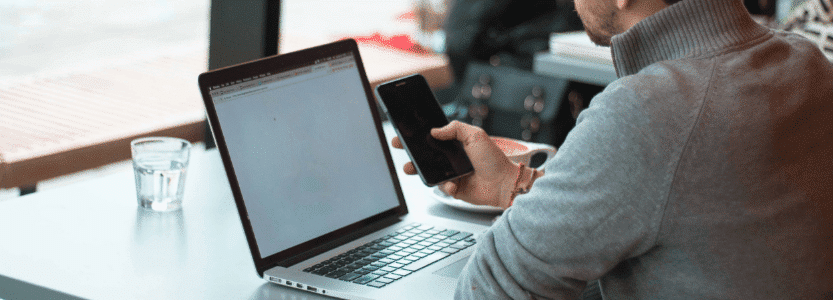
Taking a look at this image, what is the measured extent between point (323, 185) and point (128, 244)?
0.27 m

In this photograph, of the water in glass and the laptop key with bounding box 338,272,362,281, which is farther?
the water in glass

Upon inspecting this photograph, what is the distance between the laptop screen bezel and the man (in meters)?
0.28

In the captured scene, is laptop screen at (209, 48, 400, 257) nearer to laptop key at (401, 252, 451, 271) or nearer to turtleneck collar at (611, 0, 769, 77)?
laptop key at (401, 252, 451, 271)

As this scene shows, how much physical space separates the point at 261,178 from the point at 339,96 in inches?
7.3

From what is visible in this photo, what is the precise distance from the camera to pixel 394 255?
1.07 meters

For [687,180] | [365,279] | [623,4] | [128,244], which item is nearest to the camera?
[687,180]

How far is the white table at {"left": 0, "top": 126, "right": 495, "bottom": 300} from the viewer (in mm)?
972

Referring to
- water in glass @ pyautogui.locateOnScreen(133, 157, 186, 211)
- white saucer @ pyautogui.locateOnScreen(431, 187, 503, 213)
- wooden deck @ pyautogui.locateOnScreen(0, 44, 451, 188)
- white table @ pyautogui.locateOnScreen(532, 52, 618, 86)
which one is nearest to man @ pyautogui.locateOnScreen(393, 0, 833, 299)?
white saucer @ pyautogui.locateOnScreen(431, 187, 503, 213)

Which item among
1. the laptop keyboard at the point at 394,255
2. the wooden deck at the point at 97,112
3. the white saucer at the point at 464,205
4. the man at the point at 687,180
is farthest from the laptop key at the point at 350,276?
the wooden deck at the point at 97,112

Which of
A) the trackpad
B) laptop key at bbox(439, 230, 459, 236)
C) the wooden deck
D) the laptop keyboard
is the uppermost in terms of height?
the wooden deck

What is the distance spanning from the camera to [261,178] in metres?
1.04

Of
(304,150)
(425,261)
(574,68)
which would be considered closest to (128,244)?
(304,150)

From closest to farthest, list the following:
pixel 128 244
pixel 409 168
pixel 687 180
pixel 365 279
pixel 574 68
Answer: pixel 687 180
pixel 365 279
pixel 128 244
pixel 409 168
pixel 574 68

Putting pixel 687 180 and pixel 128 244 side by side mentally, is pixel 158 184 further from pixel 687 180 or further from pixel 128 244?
pixel 687 180
